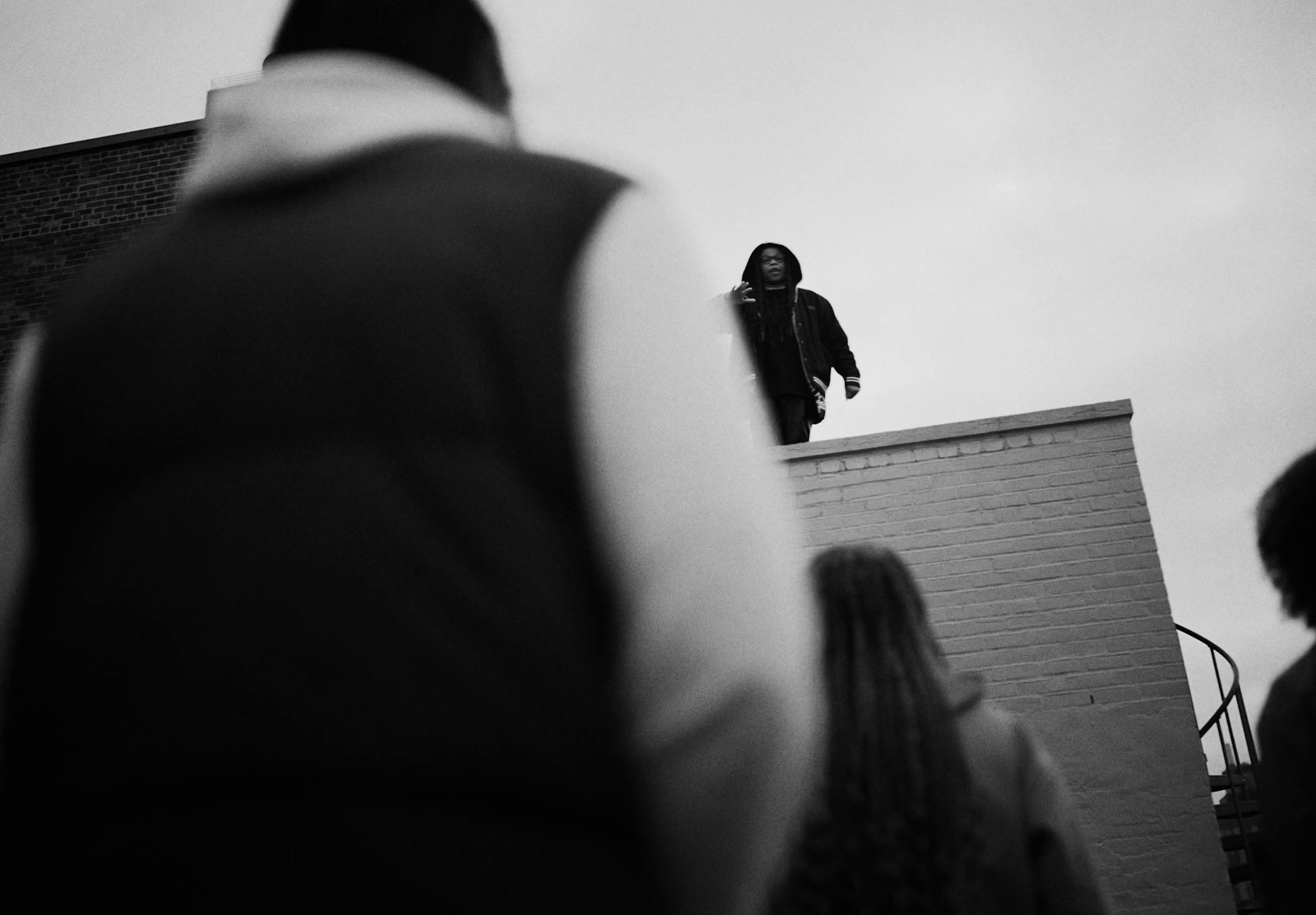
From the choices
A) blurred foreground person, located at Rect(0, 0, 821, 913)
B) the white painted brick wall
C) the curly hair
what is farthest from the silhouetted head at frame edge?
the white painted brick wall

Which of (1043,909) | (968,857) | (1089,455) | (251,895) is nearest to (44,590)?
(251,895)

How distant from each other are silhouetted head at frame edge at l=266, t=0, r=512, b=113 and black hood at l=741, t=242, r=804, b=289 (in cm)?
908

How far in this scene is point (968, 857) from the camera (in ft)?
7.16

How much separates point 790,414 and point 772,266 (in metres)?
1.55

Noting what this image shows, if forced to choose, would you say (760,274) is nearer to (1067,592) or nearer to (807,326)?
(807,326)

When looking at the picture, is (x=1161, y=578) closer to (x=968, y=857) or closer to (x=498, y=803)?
(x=968, y=857)

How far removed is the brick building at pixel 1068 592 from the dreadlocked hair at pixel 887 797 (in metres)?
4.68

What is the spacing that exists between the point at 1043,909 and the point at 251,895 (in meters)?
2.09

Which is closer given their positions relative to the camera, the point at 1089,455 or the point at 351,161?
the point at 351,161

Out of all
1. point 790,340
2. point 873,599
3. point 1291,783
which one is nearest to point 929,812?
point 873,599

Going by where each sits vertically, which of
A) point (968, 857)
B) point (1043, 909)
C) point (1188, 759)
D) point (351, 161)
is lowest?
point (1188, 759)

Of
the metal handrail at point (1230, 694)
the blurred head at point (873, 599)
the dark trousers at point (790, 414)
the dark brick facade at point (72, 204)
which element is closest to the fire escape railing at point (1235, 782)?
the metal handrail at point (1230, 694)

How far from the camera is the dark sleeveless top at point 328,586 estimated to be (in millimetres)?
628

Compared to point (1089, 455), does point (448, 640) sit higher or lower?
lower
